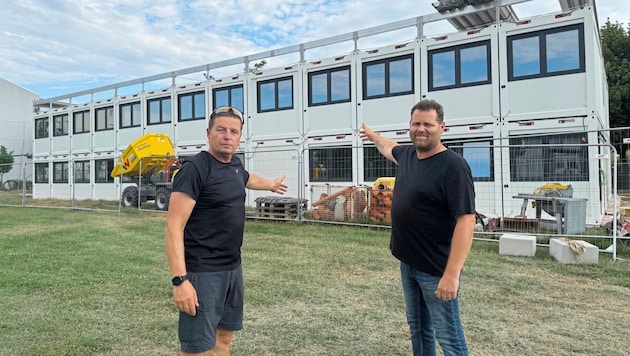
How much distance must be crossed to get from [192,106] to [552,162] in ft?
43.1

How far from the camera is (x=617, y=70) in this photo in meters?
26.0

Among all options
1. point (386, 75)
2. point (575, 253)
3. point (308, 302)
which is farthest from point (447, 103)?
point (308, 302)

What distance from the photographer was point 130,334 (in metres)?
3.79

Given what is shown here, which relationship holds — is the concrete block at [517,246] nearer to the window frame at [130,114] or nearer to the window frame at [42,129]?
the window frame at [130,114]

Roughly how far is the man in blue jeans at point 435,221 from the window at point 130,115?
1911 cm

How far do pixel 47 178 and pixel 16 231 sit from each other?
16157 mm

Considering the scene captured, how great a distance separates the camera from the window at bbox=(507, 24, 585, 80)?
33.6 ft

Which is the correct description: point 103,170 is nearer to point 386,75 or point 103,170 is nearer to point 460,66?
point 386,75

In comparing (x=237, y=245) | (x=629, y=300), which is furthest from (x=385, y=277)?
(x=237, y=245)

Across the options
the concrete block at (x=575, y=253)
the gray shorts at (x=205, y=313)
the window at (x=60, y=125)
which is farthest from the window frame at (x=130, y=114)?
the gray shorts at (x=205, y=313)

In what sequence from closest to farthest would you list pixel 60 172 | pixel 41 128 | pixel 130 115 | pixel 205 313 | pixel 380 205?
1. pixel 205 313
2. pixel 380 205
3. pixel 130 115
4. pixel 60 172
5. pixel 41 128

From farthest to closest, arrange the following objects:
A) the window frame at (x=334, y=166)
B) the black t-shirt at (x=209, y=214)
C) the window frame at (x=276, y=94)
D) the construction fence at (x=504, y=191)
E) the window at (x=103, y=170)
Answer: the window at (x=103, y=170)
the window frame at (x=276, y=94)
the window frame at (x=334, y=166)
the construction fence at (x=504, y=191)
the black t-shirt at (x=209, y=214)

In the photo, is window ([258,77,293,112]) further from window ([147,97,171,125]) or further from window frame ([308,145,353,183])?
window ([147,97,171,125])

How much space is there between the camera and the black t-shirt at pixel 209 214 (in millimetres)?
2375
